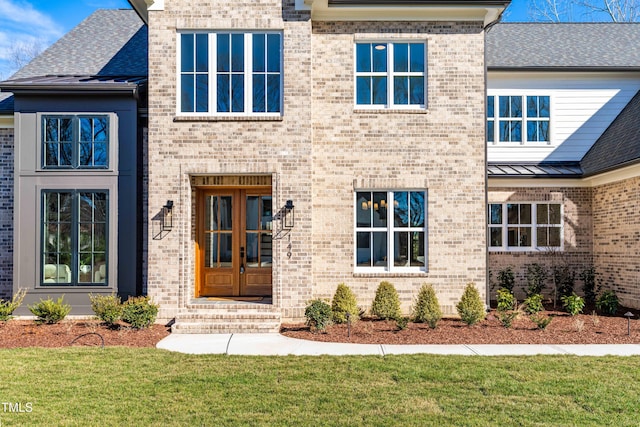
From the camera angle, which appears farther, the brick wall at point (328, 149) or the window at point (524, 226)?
the window at point (524, 226)

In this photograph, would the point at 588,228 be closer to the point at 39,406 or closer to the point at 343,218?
the point at 343,218

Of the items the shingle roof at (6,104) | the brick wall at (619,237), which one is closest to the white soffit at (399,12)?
the brick wall at (619,237)

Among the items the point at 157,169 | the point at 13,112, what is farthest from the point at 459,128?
the point at 13,112

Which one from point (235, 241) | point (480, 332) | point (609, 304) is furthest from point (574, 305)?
point (235, 241)

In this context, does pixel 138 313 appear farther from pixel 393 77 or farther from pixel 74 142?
A: pixel 393 77

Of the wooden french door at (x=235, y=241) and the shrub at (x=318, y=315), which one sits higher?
the wooden french door at (x=235, y=241)

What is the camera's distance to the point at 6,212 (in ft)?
39.0

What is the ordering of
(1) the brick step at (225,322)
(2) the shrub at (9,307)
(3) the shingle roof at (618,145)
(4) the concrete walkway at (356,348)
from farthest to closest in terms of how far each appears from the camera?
1. (3) the shingle roof at (618,145)
2. (2) the shrub at (9,307)
3. (1) the brick step at (225,322)
4. (4) the concrete walkway at (356,348)

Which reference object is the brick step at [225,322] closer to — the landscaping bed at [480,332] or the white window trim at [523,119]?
the landscaping bed at [480,332]

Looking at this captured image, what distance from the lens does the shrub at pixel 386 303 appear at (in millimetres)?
10164

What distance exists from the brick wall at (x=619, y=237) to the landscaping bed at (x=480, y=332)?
65.9 inches

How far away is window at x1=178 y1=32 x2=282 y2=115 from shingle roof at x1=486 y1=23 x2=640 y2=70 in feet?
21.6

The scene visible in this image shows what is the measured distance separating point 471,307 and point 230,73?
6.95 m

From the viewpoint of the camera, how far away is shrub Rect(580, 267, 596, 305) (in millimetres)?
12945
